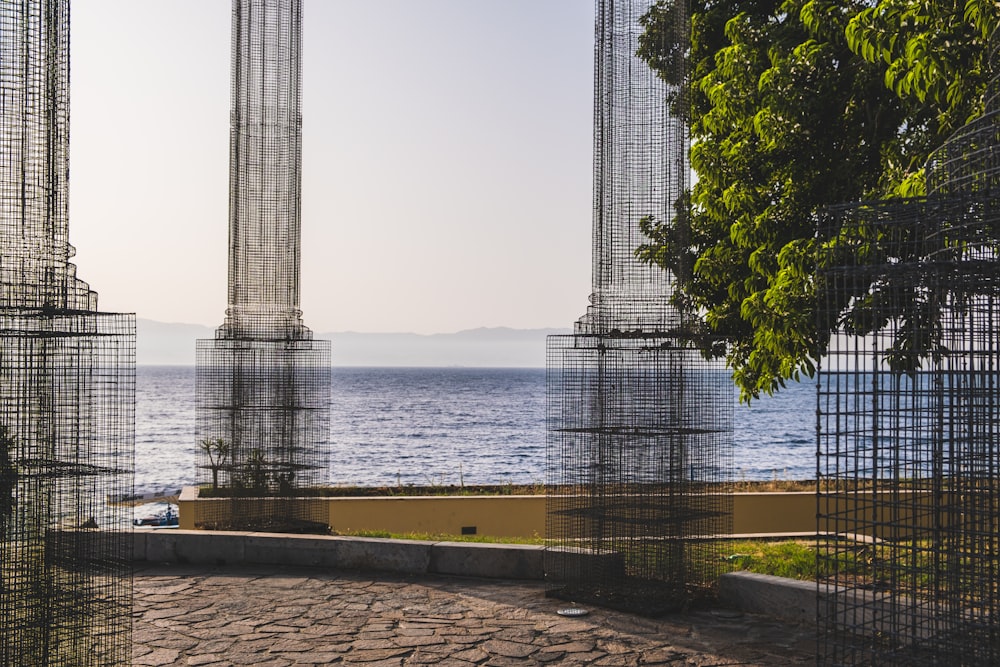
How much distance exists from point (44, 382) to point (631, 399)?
5378 millimetres

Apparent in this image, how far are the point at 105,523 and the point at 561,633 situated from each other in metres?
3.70

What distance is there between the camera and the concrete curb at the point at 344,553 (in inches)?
396

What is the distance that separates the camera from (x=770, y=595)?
876 centimetres

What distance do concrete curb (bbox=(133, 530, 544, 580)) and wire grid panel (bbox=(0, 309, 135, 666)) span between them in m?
4.06

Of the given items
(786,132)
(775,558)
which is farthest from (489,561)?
(786,132)

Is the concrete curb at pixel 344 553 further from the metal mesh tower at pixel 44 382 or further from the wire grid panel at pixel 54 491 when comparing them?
the metal mesh tower at pixel 44 382

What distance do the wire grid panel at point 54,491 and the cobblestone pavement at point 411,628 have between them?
1475 mm

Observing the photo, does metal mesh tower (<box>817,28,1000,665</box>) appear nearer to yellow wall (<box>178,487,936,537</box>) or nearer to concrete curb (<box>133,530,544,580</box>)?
concrete curb (<box>133,530,544,580</box>)

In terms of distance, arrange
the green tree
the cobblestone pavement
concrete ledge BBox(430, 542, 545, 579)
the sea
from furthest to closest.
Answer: the sea < the green tree < concrete ledge BBox(430, 542, 545, 579) < the cobblestone pavement

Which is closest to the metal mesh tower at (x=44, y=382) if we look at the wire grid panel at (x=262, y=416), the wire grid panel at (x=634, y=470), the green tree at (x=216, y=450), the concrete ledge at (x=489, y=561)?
the concrete ledge at (x=489, y=561)

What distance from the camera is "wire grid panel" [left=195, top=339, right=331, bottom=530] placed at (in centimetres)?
1259

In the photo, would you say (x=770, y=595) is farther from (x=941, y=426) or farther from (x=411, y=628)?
(x=941, y=426)

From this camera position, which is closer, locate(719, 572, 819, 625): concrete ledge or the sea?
locate(719, 572, 819, 625): concrete ledge

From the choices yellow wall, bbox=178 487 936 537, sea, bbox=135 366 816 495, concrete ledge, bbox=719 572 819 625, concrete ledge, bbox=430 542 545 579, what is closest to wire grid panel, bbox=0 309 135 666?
concrete ledge, bbox=430 542 545 579
